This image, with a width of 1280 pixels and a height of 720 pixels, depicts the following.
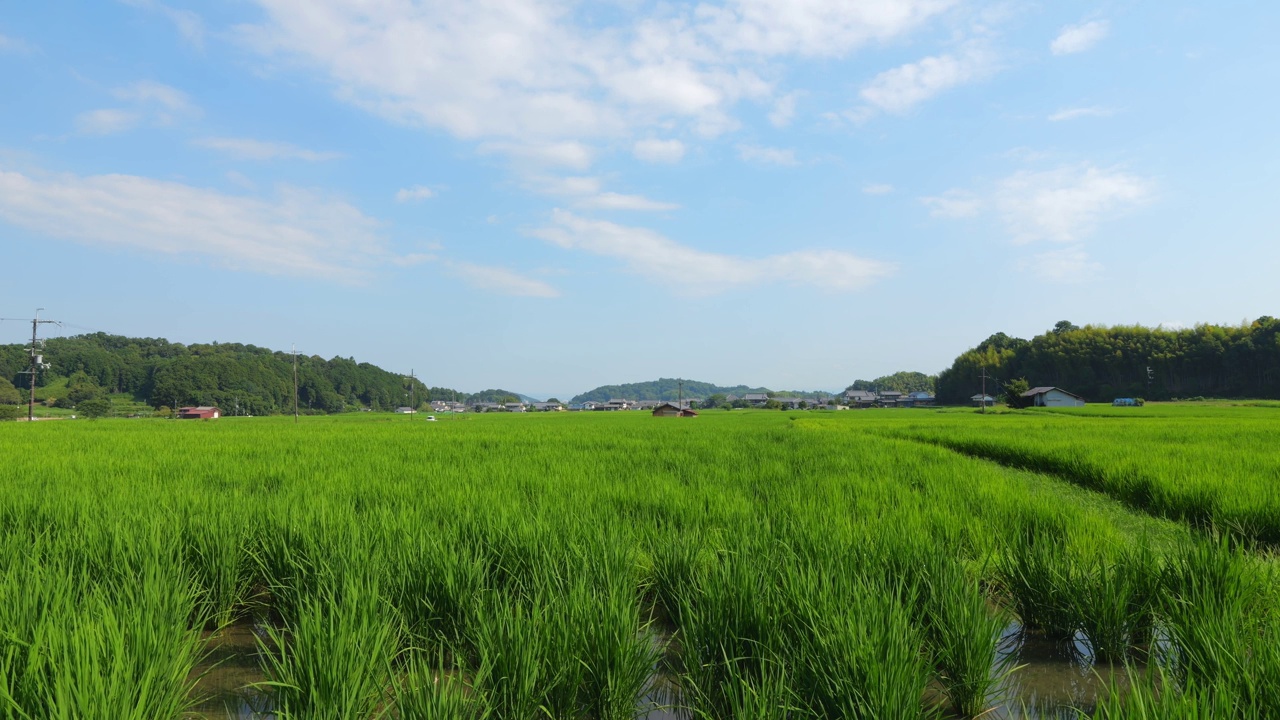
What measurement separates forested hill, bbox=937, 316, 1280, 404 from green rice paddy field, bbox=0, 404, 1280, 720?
72504mm

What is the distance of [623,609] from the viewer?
232 cm

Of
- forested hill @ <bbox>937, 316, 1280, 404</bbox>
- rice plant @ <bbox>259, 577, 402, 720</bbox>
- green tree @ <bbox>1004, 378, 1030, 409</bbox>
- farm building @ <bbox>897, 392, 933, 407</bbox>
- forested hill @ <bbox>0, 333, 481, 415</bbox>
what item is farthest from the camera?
farm building @ <bbox>897, 392, 933, 407</bbox>

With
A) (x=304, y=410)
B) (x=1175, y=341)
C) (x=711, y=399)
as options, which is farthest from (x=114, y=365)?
(x=1175, y=341)

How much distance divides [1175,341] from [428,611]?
266 feet

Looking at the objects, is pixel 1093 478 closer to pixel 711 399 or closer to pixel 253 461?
pixel 253 461

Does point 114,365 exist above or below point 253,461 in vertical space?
above

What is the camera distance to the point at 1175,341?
62.5 meters

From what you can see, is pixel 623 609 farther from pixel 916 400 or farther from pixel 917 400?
pixel 916 400

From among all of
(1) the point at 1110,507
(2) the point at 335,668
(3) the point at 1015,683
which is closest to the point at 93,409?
(2) the point at 335,668

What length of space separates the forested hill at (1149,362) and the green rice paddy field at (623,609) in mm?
72504

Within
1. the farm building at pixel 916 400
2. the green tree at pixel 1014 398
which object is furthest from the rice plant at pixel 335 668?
the farm building at pixel 916 400

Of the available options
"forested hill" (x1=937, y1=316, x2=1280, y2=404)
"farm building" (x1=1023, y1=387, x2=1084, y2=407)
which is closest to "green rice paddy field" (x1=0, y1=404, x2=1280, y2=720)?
"farm building" (x1=1023, y1=387, x2=1084, y2=407)

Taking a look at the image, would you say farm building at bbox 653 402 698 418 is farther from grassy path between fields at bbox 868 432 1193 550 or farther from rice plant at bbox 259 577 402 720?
rice plant at bbox 259 577 402 720

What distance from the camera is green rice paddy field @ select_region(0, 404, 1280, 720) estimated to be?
6.46 feet
